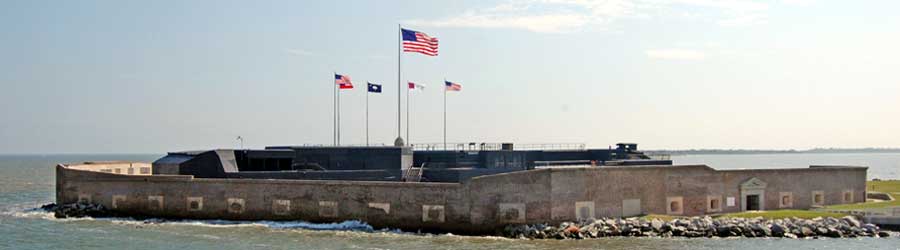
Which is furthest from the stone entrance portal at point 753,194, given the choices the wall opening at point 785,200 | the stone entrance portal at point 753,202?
the wall opening at point 785,200

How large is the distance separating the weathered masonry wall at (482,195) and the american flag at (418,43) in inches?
448

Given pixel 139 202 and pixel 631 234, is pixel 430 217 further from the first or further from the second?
pixel 139 202

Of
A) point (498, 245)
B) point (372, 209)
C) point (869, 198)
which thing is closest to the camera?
point (498, 245)

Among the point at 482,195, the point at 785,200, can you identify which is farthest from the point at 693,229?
the point at 785,200

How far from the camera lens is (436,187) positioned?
42000 millimetres

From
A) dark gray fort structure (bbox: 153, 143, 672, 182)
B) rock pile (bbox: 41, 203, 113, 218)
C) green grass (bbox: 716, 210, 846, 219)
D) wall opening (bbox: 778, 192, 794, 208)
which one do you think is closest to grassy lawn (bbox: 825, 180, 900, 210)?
wall opening (bbox: 778, 192, 794, 208)

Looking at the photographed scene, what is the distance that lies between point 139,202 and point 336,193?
1248cm

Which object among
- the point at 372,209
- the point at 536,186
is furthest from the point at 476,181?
the point at 372,209

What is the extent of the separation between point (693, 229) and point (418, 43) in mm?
20207

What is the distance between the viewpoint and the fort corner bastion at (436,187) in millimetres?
41500

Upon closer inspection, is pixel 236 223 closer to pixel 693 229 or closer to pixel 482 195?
pixel 482 195

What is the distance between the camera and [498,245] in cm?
3778

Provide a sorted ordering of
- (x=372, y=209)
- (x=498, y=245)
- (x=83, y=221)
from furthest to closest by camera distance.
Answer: (x=83, y=221), (x=372, y=209), (x=498, y=245)

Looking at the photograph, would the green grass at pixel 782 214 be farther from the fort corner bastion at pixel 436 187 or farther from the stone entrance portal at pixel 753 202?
the stone entrance portal at pixel 753 202
